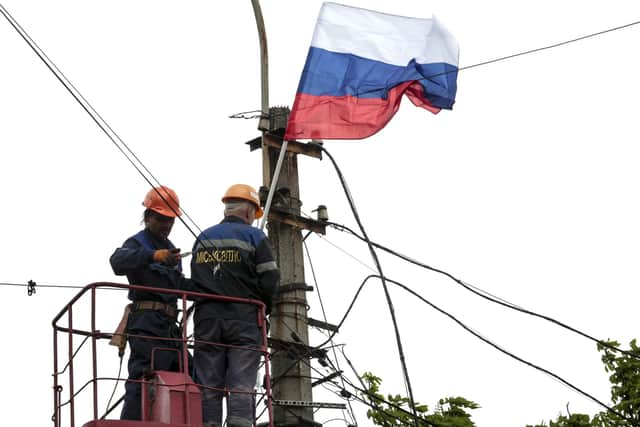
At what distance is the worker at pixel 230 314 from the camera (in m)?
11.2

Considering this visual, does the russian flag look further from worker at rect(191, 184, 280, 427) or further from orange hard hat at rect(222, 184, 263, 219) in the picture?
worker at rect(191, 184, 280, 427)

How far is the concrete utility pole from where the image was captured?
13422 millimetres

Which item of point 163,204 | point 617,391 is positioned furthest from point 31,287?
point 617,391

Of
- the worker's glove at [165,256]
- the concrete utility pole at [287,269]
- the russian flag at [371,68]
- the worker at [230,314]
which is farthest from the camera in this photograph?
A: the russian flag at [371,68]

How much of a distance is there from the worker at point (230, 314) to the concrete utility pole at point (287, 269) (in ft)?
5.76

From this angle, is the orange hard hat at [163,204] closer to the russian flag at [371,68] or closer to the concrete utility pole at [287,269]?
the concrete utility pole at [287,269]

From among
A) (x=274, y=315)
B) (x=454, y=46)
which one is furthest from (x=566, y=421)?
(x=274, y=315)

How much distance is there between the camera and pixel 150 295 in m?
11.8

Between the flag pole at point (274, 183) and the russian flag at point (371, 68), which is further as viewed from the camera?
the russian flag at point (371, 68)

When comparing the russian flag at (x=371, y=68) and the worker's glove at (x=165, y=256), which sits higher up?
the russian flag at (x=371, y=68)

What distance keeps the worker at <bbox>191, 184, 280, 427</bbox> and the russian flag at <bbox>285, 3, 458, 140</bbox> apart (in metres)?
3.99

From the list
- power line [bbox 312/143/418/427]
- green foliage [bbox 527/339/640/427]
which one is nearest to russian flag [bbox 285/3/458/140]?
power line [bbox 312/143/418/427]

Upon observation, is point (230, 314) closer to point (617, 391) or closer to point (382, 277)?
point (382, 277)

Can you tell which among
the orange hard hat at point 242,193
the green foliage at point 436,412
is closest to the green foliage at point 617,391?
A: the green foliage at point 436,412
